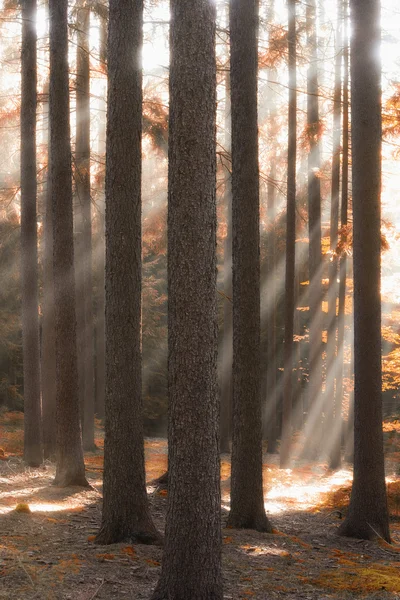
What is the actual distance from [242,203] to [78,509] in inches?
204

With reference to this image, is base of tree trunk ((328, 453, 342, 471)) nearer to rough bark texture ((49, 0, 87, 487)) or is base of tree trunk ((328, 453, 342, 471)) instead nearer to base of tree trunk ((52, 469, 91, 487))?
base of tree trunk ((52, 469, 91, 487))

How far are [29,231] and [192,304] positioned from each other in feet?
31.1

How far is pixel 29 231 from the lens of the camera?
14.2 metres

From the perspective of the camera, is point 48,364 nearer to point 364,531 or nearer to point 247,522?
point 247,522

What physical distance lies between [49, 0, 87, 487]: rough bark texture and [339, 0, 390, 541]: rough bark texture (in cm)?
489

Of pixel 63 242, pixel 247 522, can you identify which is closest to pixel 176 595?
pixel 247 522

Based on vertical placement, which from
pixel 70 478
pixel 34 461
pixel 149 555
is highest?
pixel 149 555

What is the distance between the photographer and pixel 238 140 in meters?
9.48

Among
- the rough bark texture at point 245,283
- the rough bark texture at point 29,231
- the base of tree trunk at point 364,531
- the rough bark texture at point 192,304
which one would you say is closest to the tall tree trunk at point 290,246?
the rough bark texture at point 29,231

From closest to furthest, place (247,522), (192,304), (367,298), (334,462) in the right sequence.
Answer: (192,304) → (247,522) → (367,298) → (334,462)

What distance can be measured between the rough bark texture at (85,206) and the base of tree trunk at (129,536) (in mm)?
9766

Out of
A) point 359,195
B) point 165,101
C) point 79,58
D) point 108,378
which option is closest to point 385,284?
point 165,101

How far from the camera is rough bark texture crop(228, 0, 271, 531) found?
366 inches

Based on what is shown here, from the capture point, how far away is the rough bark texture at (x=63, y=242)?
11.4 meters
